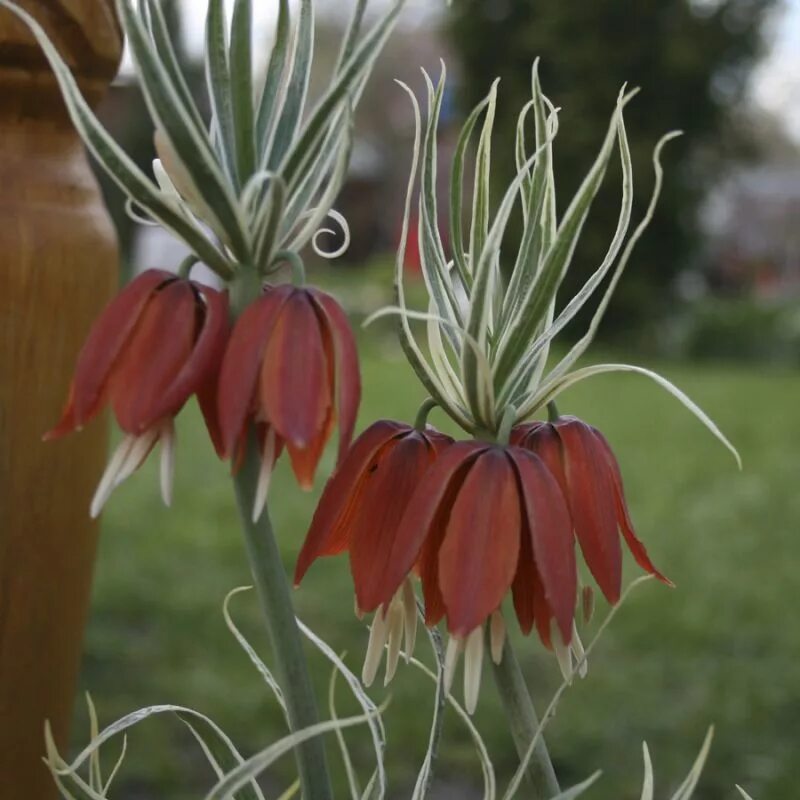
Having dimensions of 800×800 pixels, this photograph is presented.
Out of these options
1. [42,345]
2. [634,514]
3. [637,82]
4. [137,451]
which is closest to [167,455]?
[137,451]

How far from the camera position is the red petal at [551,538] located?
1.51 feet

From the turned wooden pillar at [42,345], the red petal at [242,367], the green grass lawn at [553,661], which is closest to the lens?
the red petal at [242,367]

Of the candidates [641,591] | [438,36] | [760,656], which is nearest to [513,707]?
[760,656]

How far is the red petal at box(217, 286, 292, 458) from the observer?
423mm

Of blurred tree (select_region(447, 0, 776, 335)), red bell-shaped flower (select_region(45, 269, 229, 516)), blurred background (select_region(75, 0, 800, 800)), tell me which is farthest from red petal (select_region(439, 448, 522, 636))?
blurred tree (select_region(447, 0, 776, 335))

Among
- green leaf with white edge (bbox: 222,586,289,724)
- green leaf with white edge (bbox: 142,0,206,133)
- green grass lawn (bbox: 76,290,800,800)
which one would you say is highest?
green leaf with white edge (bbox: 142,0,206,133)

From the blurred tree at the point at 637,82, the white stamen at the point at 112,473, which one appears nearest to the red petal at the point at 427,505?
the white stamen at the point at 112,473

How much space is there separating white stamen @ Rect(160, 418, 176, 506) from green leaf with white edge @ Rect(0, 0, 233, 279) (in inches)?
2.4

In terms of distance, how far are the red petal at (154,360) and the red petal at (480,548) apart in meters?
0.11

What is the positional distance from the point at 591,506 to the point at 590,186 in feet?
0.42

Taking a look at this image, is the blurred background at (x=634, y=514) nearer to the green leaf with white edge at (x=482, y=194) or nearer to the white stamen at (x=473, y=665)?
the green leaf with white edge at (x=482, y=194)

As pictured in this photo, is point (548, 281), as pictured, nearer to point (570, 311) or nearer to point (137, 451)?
point (570, 311)

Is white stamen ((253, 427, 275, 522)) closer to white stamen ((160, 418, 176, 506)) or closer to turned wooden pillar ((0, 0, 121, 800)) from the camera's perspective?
white stamen ((160, 418, 176, 506))

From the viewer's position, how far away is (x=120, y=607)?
2531 mm
